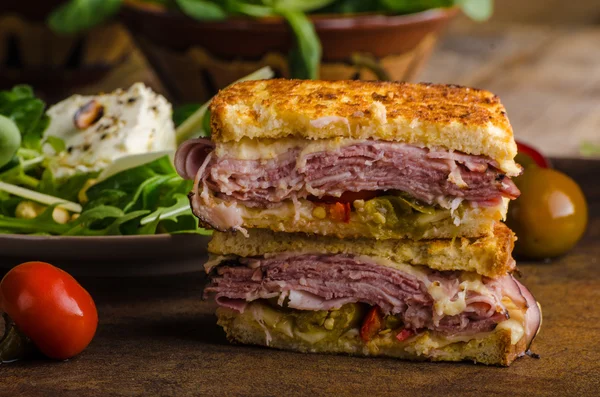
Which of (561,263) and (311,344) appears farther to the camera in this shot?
(561,263)

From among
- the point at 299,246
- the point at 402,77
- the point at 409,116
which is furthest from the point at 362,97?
the point at 402,77

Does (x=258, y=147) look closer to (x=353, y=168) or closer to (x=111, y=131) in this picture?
(x=353, y=168)

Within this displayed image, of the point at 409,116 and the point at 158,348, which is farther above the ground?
Result: the point at 409,116

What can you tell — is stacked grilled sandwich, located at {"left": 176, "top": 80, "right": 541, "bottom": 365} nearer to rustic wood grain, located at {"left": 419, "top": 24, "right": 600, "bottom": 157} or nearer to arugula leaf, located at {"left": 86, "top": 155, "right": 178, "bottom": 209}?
arugula leaf, located at {"left": 86, "top": 155, "right": 178, "bottom": 209}

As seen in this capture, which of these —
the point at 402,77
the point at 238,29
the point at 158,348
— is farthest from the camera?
the point at 402,77

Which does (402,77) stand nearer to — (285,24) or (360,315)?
(285,24)

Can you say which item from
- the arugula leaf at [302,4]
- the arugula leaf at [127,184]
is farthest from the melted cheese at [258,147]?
the arugula leaf at [302,4]

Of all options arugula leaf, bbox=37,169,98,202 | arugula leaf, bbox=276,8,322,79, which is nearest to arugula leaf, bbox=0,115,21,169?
arugula leaf, bbox=37,169,98,202
